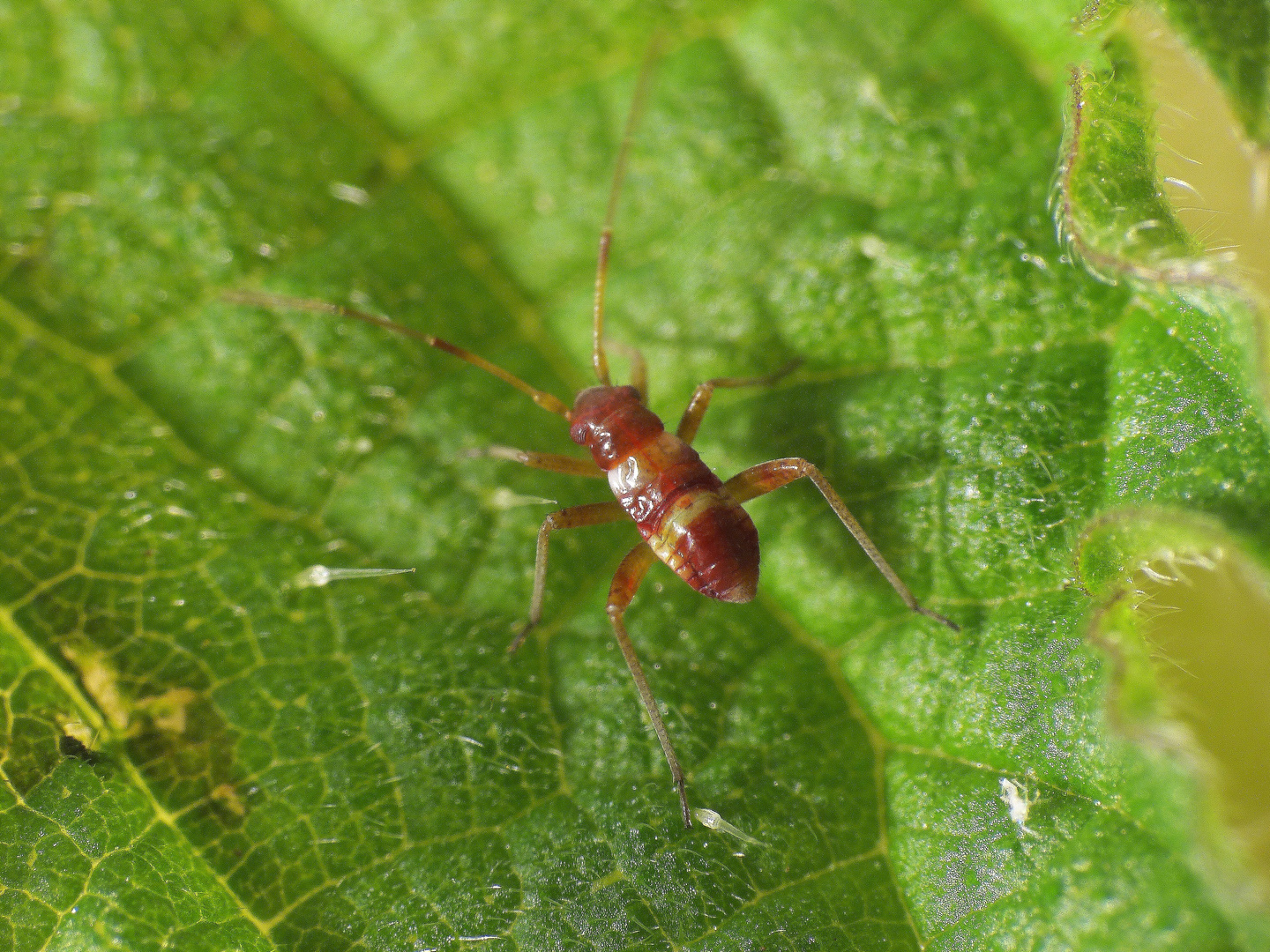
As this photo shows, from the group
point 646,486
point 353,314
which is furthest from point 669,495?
point 353,314

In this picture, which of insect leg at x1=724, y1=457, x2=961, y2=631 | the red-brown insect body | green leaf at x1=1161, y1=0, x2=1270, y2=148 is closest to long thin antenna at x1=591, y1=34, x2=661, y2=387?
the red-brown insect body

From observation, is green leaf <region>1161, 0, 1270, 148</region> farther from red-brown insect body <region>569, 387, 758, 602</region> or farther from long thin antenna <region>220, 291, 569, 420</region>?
long thin antenna <region>220, 291, 569, 420</region>

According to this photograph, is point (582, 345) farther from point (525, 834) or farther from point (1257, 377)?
point (1257, 377)

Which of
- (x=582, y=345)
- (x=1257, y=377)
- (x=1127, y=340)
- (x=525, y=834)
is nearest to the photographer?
(x=1257, y=377)

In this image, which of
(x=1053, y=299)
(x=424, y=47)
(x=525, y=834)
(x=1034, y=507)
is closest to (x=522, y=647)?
(x=525, y=834)

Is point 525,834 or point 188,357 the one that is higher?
point 188,357

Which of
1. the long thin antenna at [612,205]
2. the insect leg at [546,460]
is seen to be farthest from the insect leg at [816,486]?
the long thin antenna at [612,205]

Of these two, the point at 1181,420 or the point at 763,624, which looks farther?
the point at 763,624
